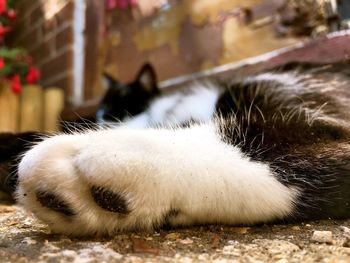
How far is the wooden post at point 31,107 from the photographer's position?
131 inches

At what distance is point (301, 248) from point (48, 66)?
11.0ft

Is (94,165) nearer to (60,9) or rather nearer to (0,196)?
→ (0,196)

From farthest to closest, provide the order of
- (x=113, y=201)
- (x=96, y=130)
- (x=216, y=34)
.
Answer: (x=216, y=34) < (x=96, y=130) < (x=113, y=201)

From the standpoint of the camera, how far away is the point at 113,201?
0.76 m

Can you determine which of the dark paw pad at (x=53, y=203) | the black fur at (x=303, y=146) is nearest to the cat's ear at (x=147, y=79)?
the black fur at (x=303, y=146)

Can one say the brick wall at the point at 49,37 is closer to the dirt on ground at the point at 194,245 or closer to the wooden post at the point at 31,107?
the wooden post at the point at 31,107

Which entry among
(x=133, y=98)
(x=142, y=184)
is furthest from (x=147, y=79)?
(x=142, y=184)

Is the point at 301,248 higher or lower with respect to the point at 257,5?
lower

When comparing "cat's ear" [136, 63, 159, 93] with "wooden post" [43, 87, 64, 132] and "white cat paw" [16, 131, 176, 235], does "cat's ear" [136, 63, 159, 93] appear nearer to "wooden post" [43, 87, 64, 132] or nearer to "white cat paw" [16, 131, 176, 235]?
"wooden post" [43, 87, 64, 132]

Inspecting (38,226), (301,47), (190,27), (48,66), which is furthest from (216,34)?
(48,66)

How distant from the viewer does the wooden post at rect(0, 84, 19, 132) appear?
3152 millimetres

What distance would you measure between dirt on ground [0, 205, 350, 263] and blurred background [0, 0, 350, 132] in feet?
3.00

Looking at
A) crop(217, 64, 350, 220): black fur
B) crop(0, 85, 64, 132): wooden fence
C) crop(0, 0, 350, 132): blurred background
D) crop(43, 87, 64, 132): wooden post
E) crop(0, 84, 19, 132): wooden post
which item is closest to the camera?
crop(217, 64, 350, 220): black fur

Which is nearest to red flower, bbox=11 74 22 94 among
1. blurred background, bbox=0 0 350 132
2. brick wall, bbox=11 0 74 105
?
blurred background, bbox=0 0 350 132
